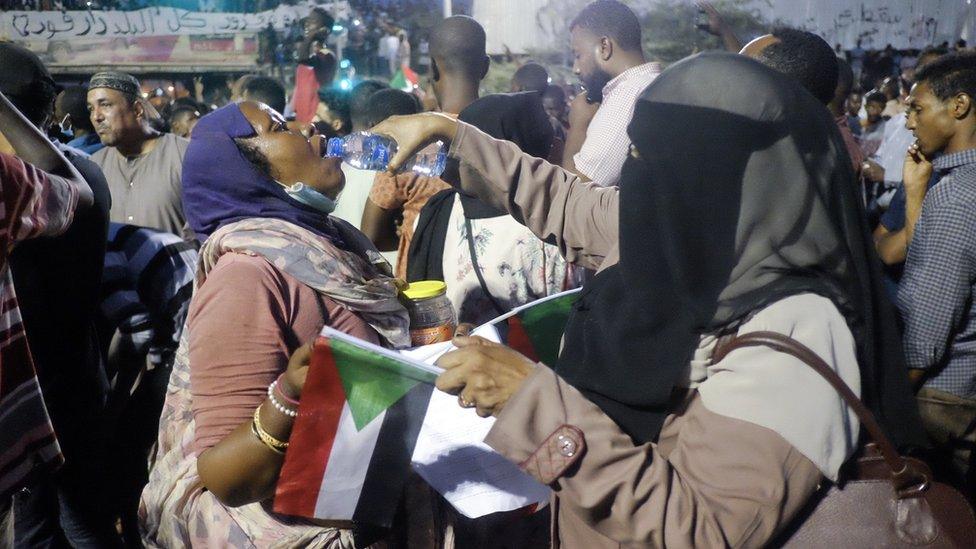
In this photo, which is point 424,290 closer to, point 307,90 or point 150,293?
point 150,293

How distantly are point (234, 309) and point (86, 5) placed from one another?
47.5ft

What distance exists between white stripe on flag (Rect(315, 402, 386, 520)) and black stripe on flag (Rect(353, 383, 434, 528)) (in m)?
0.01

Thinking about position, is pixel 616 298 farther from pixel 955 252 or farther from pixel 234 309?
pixel 955 252

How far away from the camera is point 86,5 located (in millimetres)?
13859

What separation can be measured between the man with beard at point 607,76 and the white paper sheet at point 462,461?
185 centimetres

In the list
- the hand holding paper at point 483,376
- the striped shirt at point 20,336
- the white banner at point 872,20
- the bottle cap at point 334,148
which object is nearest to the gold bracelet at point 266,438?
the hand holding paper at point 483,376

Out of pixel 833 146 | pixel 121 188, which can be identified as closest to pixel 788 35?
pixel 833 146

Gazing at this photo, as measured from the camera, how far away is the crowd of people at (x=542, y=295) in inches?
54.2

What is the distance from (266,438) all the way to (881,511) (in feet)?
4.00

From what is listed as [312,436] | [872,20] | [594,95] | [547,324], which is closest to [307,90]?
[594,95]

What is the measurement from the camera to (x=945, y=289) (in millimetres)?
2559

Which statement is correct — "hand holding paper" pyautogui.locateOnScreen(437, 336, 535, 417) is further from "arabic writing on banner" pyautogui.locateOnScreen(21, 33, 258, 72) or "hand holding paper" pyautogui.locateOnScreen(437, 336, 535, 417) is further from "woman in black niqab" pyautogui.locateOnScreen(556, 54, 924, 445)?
"arabic writing on banner" pyautogui.locateOnScreen(21, 33, 258, 72)

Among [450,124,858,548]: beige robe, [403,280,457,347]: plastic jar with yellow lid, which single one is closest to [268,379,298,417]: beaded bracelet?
[450,124,858,548]: beige robe

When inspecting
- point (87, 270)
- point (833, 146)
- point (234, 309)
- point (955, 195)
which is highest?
point (833, 146)
